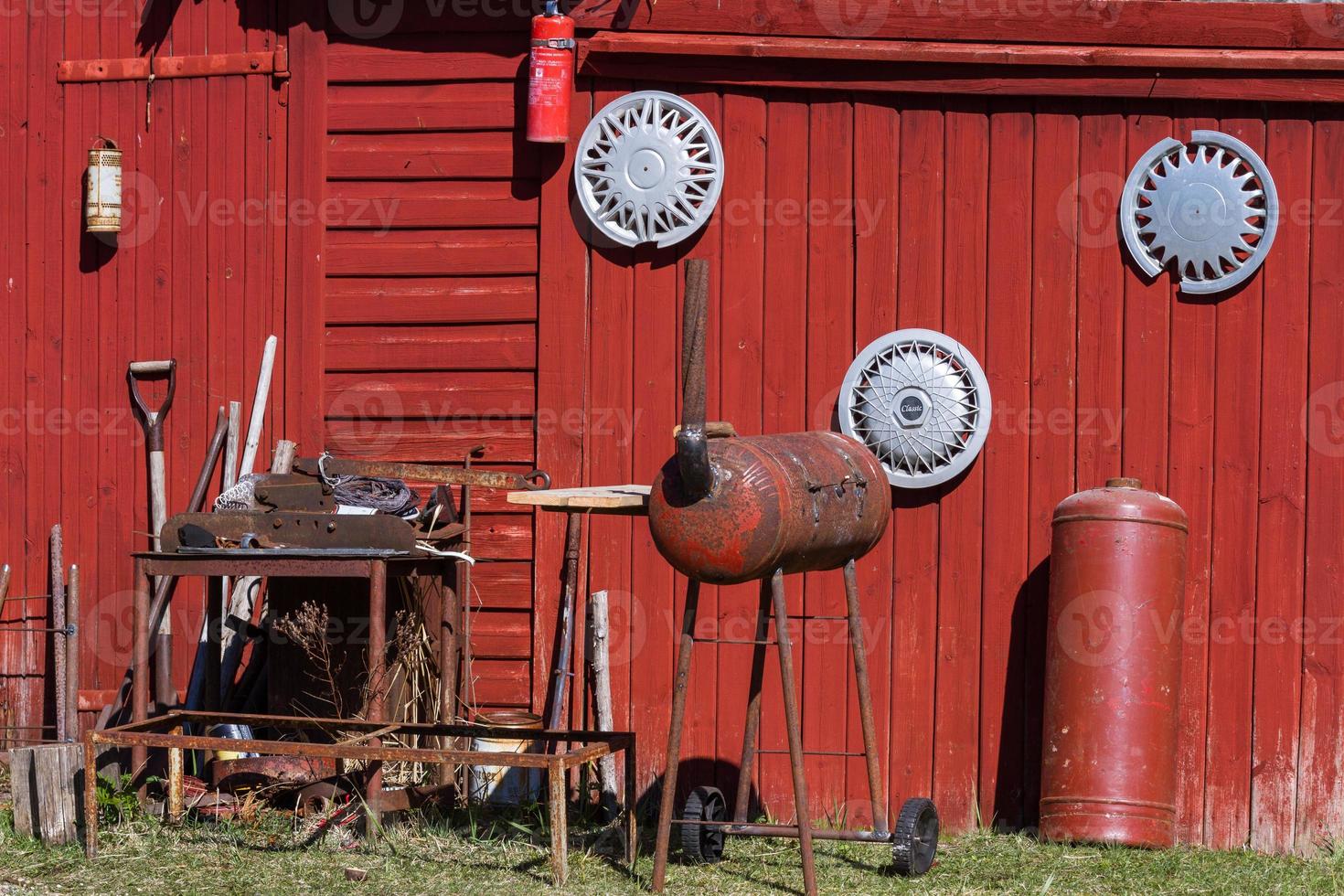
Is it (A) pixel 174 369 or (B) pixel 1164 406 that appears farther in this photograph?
(A) pixel 174 369

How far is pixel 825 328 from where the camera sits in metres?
6.86

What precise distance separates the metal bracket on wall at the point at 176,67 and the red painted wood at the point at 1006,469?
345 centimetres

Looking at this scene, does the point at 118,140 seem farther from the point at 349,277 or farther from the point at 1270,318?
the point at 1270,318

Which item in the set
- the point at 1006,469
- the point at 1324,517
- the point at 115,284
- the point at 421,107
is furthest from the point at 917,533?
the point at 115,284

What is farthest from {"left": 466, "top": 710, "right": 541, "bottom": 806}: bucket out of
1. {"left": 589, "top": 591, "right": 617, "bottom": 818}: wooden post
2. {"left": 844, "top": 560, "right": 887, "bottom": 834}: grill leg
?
{"left": 844, "top": 560, "right": 887, "bottom": 834}: grill leg

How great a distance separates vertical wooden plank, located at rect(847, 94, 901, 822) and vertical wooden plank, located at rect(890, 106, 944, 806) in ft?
0.12

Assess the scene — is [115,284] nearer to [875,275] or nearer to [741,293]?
[741,293]

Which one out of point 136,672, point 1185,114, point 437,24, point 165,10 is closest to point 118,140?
point 165,10

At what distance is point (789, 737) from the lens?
18.5 feet

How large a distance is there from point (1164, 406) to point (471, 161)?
133 inches

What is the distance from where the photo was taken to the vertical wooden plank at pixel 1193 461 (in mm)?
6598

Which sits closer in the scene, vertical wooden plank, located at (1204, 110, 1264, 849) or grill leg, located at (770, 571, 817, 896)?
grill leg, located at (770, 571, 817, 896)

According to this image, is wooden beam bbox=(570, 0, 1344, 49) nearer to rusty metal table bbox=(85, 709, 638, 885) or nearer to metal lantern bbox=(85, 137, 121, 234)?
metal lantern bbox=(85, 137, 121, 234)

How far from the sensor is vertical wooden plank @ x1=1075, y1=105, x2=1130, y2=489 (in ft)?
22.0
